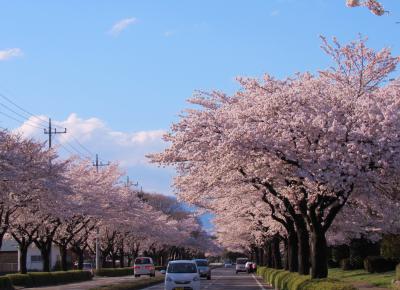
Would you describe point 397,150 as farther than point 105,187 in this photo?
No

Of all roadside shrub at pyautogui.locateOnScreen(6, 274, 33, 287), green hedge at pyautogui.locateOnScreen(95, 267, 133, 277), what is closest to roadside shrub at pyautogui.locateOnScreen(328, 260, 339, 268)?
green hedge at pyautogui.locateOnScreen(95, 267, 133, 277)

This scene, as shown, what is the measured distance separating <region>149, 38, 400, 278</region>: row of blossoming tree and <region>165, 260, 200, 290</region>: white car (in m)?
3.36

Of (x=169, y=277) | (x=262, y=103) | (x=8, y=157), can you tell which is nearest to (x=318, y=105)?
(x=262, y=103)

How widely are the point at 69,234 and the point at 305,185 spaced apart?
34.2 metres

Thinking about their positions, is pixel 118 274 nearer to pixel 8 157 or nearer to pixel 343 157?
pixel 8 157

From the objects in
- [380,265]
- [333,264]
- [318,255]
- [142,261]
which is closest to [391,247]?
[380,265]

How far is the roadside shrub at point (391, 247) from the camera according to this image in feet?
117

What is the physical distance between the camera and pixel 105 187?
5681cm

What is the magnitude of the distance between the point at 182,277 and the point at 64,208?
51.7 ft

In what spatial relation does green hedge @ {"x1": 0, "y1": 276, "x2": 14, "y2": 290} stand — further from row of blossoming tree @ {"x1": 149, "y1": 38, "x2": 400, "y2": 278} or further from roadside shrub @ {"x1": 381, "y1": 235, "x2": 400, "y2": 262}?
roadside shrub @ {"x1": 381, "y1": 235, "x2": 400, "y2": 262}

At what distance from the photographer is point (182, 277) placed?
26562 millimetres

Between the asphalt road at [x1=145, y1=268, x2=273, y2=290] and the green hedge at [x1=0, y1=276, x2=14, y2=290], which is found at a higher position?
the green hedge at [x1=0, y1=276, x2=14, y2=290]

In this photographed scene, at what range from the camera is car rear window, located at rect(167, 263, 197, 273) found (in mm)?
27094

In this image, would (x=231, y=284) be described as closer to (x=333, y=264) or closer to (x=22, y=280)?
(x=22, y=280)
